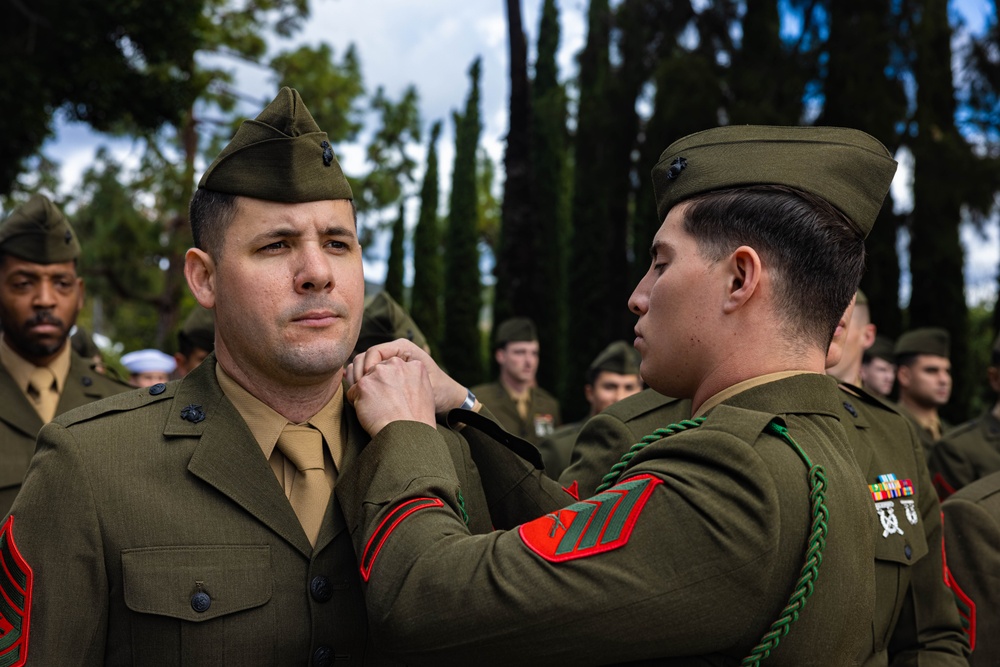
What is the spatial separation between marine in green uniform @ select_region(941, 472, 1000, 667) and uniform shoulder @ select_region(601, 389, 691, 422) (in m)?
1.13

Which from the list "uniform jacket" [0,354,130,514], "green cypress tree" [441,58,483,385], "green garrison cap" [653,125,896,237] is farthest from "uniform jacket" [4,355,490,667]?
"green cypress tree" [441,58,483,385]

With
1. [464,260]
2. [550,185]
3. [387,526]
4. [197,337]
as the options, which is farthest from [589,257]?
[387,526]

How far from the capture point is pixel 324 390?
242 centimetres

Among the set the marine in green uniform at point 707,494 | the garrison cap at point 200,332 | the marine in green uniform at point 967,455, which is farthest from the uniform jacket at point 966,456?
the marine in green uniform at point 707,494

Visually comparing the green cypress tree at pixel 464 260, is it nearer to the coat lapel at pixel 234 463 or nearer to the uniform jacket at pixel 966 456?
the uniform jacket at pixel 966 456

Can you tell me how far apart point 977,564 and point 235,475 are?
2498mm

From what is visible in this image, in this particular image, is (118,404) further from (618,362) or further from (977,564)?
(618,362)

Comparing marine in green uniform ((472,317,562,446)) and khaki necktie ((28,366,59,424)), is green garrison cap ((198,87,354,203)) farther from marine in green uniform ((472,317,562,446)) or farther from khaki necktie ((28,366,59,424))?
marine in green uniform ((472,317,562,446))

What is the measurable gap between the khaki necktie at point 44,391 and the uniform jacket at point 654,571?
3141mm

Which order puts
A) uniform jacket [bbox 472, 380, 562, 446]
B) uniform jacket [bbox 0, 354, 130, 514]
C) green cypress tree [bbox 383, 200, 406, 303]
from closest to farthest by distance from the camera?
Answer: uniform jacket [bbox 0, 354, 130, 514] → uniform jacket [bbox 472, 380, 562, 446] → green cypress tree [bbox 383, 200, 406, 303]

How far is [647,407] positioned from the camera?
123 inches

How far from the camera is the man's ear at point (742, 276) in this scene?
1.91 meters

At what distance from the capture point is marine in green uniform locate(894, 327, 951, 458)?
7887 mm

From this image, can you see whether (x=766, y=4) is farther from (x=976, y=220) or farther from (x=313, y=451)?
(x=313, y=451)
